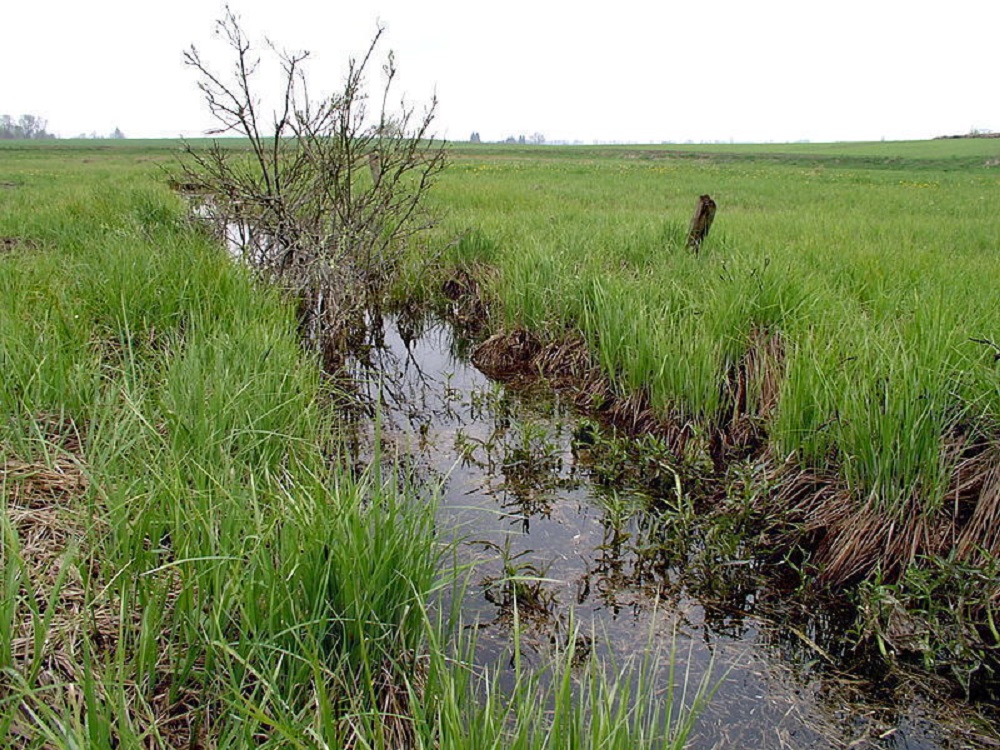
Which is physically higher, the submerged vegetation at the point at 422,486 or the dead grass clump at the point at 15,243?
the dead grass clump at the point at 15,243

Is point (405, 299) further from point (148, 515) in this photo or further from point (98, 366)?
point (148, 515)

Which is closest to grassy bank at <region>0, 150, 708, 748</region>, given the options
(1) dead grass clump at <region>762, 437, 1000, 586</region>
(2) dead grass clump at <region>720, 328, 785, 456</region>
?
(1) dead grass clump at <region>762, 437, 1000, 586</region>

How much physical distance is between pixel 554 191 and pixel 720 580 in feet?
42.3

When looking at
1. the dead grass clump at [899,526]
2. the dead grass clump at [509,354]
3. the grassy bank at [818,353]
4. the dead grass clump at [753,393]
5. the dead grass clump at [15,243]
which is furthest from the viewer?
the dead grass clump at [15,243]

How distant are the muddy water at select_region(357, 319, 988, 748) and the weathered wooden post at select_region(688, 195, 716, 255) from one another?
9.70 ft

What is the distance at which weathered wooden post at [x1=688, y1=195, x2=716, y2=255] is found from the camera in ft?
21.0

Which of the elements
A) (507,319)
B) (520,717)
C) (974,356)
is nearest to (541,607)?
(520,717)

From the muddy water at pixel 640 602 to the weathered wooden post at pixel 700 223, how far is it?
2.96 meters

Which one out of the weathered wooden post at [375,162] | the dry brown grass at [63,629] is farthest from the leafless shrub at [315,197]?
the dry brown grass at [63,629]

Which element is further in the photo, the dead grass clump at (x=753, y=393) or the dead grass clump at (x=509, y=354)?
the dead grass clump at (x=509, y=354)

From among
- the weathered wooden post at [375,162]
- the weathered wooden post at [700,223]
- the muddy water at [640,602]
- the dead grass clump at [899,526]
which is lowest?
the muddy water at [640,602]

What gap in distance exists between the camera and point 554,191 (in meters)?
14.9

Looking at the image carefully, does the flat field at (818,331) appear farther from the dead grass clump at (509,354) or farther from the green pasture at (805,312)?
the dead grass clump at (509,354)

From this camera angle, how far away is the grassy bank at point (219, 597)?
5.10 feet
